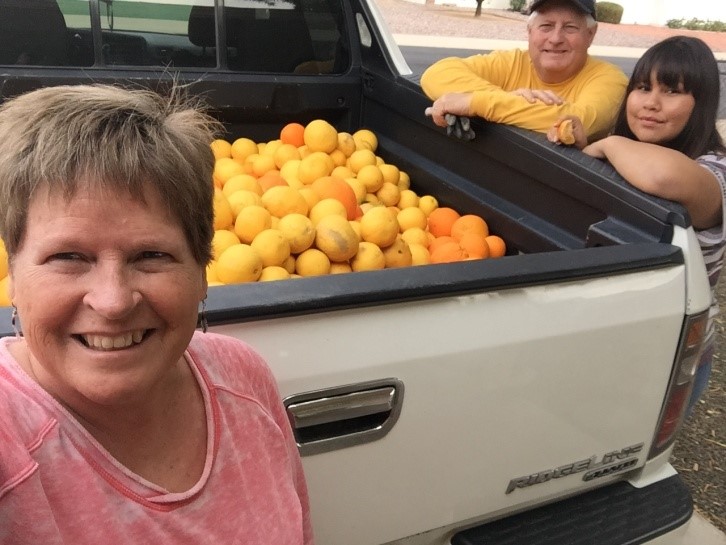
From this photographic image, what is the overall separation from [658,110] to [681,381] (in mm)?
1037

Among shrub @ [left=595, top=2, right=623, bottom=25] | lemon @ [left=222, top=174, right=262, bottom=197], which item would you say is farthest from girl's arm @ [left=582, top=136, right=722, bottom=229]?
shrub @ [left=595, top=2, right=623, bottom=25]

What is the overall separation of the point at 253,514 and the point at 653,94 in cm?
208

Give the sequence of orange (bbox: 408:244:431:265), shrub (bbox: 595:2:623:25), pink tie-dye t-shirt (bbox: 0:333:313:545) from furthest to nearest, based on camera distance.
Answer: shrub (bbox: 595:2:623:25)
orange (bbox: 408:244:431:265)
pink tie-dye t-shirt (bbox: 0:333:313:545)

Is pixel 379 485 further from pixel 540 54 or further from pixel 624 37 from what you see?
pixel 624 37

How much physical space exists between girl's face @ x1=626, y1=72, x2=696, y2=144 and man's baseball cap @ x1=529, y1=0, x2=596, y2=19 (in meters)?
0.75

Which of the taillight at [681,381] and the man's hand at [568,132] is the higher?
the man's hand at [568,132]

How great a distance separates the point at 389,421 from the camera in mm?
1529

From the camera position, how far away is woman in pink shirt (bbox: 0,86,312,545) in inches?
36.9

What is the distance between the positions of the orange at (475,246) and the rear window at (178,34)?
57.4 inches

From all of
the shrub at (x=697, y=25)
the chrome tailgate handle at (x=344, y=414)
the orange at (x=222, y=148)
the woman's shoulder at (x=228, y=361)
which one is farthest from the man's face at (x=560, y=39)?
the shrub at (x=697, y=25)

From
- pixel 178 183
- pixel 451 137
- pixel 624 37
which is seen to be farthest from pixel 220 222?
pixel 624 37

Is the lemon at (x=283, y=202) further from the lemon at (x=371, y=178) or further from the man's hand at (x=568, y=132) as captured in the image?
the man's hand at (x=568, y=132)

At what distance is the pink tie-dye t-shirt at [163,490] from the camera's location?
0.88 m

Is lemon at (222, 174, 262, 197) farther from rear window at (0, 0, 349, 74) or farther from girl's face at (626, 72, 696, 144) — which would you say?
girl's face at (626, 72, 696, 144)
